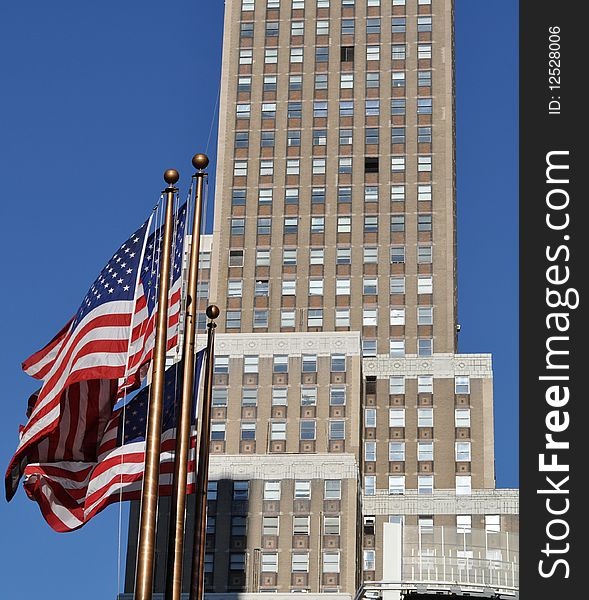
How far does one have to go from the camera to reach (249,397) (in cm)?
11725

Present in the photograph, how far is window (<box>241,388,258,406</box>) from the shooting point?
11712 cm

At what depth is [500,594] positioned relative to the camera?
106 metres

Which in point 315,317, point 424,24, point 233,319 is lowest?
point 233,319

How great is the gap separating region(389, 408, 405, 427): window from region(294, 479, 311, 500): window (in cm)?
1981

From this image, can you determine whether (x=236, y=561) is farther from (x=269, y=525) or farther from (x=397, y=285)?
(x=397, y=285)

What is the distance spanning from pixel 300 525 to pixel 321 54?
5019cm

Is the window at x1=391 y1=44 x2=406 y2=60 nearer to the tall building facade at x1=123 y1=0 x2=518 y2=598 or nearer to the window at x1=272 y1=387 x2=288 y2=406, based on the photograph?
the tall building facade at x1=123 y1=0 x2=518 y2=598

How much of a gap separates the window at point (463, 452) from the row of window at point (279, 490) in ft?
62.2

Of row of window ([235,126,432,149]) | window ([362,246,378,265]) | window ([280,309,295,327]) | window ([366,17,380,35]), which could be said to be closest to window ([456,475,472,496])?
window ([280,309,295,327])

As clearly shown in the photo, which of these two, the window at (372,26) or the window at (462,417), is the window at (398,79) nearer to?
the window at (372,26)

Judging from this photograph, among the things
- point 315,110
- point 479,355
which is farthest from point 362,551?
point 315,110

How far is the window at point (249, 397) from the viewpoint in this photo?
117125 mm

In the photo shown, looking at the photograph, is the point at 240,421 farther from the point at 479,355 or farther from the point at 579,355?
the point at 579,355

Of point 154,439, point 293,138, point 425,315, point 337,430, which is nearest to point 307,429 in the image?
point 337,430
